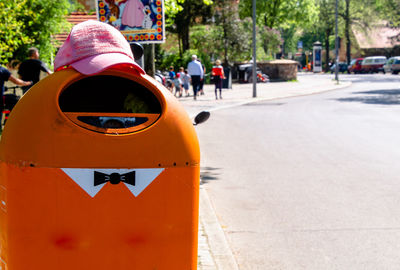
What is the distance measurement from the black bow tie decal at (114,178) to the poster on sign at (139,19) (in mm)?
4244

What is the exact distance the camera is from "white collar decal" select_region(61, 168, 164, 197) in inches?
116

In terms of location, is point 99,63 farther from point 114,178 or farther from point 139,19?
point 139,19

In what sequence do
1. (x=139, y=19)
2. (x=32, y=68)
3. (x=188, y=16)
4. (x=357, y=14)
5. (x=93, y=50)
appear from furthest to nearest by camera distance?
(x=357, y=14) → (x=188, y=16) → (x=32, y=68) → (x=139, y=19) → (x=93, y=50)

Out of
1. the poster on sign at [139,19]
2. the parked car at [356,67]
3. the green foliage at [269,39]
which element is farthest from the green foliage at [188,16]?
the poster on sign at [139,19]

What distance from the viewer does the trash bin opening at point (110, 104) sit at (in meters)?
3.09

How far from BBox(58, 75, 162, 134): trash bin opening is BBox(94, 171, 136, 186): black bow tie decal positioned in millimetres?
207

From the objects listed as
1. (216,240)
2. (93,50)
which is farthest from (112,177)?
(216,240)

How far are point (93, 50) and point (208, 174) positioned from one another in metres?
5.93

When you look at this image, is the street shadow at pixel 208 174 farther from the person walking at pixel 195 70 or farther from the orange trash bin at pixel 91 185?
the person walking at pixel 195 70

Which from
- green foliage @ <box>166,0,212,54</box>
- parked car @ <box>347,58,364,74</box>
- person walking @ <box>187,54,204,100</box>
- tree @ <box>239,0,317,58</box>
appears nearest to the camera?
person walking @ <box>187,54,204,100</box>

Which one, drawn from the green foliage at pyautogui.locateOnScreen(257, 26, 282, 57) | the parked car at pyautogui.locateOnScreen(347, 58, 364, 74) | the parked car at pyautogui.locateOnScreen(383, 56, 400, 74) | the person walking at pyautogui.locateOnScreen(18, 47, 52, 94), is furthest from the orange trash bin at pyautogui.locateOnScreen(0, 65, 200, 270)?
the parked car at pyautogui.locateOnScreen(347, 58, 364, 74)

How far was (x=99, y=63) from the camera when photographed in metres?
3.11

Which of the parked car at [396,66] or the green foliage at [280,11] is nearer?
the parked car at [396,66]

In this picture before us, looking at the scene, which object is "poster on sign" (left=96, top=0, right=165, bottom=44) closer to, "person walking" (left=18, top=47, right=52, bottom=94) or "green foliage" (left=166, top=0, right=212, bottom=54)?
"person walking" (left=18, top=47, right=52, bottom=94)
